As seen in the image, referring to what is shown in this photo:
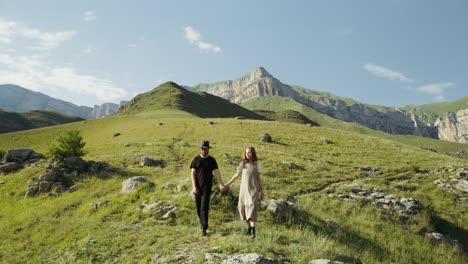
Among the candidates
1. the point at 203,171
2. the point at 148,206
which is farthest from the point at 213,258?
the point at 148,206

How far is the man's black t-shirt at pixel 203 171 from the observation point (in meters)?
11.7

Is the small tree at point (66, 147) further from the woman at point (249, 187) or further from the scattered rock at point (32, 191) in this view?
the woman at point (249, 187)

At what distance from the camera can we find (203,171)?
11.7 metres

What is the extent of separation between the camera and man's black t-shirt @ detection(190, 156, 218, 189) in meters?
11.7

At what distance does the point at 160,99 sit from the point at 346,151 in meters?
165

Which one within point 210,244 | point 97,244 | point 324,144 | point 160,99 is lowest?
point 97,244

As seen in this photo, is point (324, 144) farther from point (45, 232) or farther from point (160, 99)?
point (160, 99)

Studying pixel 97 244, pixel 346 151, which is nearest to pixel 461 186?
pixel 346 151

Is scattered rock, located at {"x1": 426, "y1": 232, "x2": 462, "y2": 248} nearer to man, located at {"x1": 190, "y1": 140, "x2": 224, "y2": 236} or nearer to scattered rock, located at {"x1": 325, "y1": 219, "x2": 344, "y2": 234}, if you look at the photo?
scattered rock, located at {"x1": 325, "y1": 219, "x2": 344, "y2": 234}

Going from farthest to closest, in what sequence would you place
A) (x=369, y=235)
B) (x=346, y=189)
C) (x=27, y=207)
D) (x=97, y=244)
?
(x=346, y=189)
(x=27, y=207)
(x=369, y=235)
(x=97, y=244)

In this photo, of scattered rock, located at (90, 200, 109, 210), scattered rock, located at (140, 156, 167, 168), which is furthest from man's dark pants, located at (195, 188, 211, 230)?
scattered rock, located at (140, 156, 167, 168)

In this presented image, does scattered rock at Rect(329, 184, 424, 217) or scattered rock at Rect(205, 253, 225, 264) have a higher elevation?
scattered rock at Rect(205, 253, 225, 264)

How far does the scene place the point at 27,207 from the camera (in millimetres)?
19875

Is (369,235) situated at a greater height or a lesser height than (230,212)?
lesser
